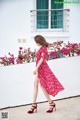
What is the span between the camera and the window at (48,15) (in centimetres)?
1325

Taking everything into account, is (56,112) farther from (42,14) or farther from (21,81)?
(42,14)

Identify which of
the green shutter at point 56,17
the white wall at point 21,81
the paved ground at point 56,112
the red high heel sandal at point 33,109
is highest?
the green shutter at point 56,17

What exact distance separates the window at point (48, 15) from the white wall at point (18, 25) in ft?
1.49

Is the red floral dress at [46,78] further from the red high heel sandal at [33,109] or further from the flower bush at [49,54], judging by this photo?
the flower bush at [49,54]

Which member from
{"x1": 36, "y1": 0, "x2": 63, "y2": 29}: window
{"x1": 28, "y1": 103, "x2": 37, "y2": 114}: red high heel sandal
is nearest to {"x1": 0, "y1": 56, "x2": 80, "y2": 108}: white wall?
{"x1": 28, "y1": 103, "x2": 37, "y2": 114}: red high heel sandal

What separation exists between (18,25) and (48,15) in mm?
1083

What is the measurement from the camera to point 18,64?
8367 mm

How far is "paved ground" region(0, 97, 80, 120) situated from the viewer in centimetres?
731

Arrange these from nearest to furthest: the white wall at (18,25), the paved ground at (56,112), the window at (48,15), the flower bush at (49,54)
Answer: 1. the paved ground at (56,112)
2. the flower bush at (49,54)
3. the white wall at (18,25)
4. the window at (48,15)

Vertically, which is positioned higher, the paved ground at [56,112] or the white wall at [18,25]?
the white wall at [18,25]

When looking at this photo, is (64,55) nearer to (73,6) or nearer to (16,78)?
(16,78)

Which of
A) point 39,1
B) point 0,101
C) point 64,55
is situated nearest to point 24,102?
point 0,101

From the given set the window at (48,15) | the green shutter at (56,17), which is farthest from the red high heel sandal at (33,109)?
the green shutter at (56,17)

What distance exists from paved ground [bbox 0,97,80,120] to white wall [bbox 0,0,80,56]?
4522 millimetres
